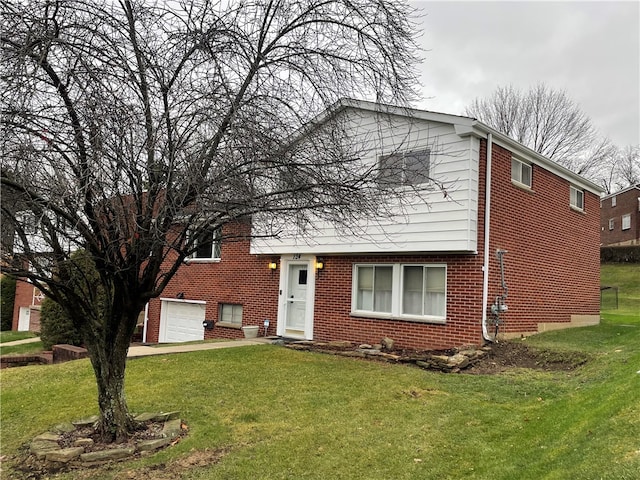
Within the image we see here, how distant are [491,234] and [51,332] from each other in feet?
38.5

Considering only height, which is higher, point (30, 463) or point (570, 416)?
point (570, 416)

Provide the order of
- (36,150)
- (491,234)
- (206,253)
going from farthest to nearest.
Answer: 1. (206,253)
2. (491,234)
3. (36,150)

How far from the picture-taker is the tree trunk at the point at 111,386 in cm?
533

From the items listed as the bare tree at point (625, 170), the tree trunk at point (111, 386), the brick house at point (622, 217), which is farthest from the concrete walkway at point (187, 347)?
the bare tree at point (625, 170)

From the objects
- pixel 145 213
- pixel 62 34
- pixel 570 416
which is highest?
pixel 62 34

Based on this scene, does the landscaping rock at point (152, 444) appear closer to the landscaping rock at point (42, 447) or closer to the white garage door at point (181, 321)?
the landscaping rock at point (42, 447)

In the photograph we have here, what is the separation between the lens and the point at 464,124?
1069cm

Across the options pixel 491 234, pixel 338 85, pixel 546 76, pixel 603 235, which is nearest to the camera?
pixel 338 85

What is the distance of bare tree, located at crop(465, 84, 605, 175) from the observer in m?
35.8

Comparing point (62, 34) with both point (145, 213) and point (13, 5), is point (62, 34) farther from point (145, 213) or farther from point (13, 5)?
point (145, 213)

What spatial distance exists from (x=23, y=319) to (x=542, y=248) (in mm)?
27174

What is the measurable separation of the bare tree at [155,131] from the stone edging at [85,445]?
35 centimetres

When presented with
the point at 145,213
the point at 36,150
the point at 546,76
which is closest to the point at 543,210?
the point at 145,213

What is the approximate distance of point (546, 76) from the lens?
3438 centimetres
